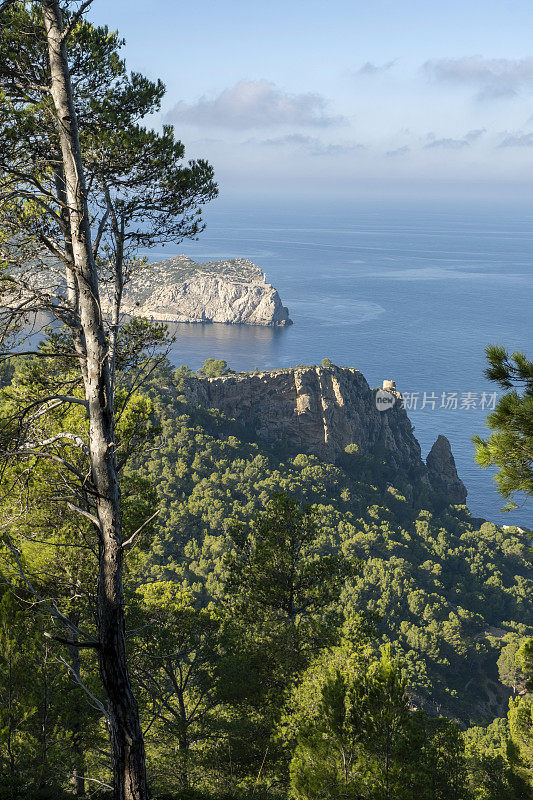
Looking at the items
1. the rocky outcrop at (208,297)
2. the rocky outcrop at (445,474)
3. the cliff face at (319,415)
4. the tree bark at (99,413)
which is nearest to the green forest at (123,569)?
the tree bark at (99,413)

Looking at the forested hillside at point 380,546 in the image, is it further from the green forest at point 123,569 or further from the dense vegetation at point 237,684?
the green forest at point 123,569

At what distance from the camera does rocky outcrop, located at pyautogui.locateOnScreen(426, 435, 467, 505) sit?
78750mm

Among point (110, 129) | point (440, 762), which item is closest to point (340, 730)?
point (440, 762)

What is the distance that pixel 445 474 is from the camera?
262ft

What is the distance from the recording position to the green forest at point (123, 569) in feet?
18.2

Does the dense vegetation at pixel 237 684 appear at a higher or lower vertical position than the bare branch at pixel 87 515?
lower

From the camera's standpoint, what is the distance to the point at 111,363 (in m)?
5.93

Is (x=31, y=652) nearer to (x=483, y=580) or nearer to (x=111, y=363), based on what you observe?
(x=111, y=363)

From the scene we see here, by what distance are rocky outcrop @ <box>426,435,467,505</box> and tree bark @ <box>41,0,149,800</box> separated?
77508 mm


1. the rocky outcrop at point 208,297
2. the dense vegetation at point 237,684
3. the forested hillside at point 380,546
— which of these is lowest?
the forested hillside at point 380,546

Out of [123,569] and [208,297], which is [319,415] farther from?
[208,297]

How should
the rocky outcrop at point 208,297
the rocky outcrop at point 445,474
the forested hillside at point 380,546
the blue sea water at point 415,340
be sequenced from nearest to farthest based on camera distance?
the forested hillside at point 380,546
the rocky outcrop at point 445,474
the blue sea water at point 415,340
the rocky outcrop at point 208,297

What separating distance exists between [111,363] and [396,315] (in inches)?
6015

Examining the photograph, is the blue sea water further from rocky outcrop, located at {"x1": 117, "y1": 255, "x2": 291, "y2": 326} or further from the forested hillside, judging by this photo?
the forested hillside
